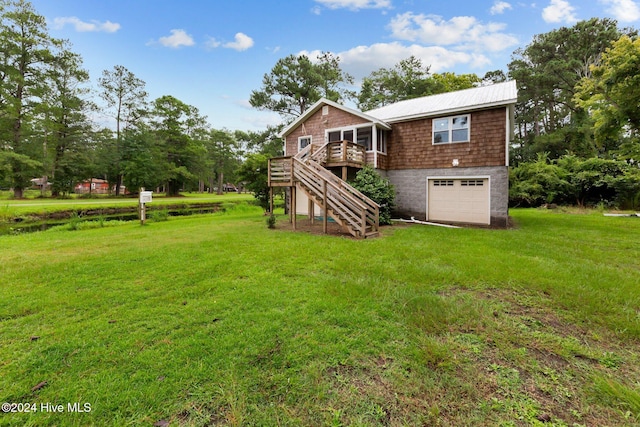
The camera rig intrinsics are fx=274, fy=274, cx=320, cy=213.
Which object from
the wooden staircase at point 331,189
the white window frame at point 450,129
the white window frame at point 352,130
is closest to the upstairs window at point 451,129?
the white window frame at point 450,129

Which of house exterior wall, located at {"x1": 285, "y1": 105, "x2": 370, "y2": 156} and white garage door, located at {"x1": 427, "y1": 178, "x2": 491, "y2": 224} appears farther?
house exterior wall, located at {"x1": 285, "y1": 105, "x2": 370, "y2": 156}

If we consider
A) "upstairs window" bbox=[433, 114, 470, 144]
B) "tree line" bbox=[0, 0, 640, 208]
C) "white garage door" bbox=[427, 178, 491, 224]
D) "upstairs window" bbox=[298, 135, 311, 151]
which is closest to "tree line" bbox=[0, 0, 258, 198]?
"tree line" bbox=[0, 0, 640, 208]

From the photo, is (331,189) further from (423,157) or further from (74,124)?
(74,124)

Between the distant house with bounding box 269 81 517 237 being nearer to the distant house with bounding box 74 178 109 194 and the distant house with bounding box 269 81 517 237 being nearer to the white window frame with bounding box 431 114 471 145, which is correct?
the white window frame with bounding box 431 114 471 145

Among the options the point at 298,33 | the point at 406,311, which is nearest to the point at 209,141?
the point at 298,33

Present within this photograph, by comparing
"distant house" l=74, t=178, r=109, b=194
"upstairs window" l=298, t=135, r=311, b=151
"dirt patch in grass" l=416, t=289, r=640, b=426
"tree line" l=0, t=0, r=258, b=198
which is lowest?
"dirt patch in grass" l=416, t=289, r=640, b=426

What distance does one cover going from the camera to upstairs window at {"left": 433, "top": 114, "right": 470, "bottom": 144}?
11.4 metres

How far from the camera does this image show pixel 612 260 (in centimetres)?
581

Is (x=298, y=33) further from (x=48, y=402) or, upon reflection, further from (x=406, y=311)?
(x=48, y=402)

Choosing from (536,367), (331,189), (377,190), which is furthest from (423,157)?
(536,367)

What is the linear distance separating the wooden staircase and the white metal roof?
9.68ft

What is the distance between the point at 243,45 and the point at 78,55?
884 inches

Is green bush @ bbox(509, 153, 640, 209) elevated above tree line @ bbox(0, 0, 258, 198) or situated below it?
below

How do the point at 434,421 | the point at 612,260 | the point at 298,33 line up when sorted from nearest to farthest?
the point at 434,421
the point at 612,260
the point at 298,33
